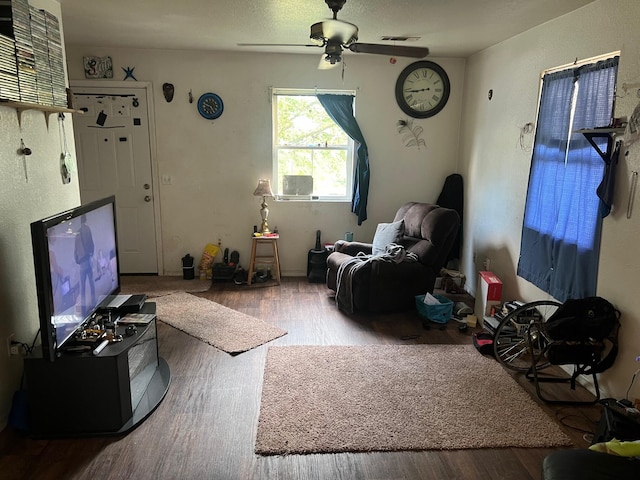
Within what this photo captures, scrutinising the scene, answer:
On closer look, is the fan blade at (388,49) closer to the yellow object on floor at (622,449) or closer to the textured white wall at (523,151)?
the textured white wall at (523,151)

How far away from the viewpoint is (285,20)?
331cm

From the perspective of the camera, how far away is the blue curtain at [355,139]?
4.76m

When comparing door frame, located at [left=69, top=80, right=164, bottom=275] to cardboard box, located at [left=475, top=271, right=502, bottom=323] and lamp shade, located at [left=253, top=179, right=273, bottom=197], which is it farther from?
cardboard box, located at [left=475, top=271, right=502, bottom=323]

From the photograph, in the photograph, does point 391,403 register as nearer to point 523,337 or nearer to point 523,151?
point 523,337

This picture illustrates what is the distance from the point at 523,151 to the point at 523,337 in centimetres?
156

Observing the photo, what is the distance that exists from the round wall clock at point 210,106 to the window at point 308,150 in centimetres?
58

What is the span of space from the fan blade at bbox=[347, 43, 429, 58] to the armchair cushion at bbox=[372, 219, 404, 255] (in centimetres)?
162

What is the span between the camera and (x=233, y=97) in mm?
4703

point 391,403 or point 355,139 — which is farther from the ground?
point 355,139

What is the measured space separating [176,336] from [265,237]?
1.58 meters

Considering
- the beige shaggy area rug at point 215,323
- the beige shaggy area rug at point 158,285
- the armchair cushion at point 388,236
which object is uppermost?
the armchair cushion at point 388,236

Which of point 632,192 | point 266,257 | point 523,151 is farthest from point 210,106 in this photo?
point 632,192

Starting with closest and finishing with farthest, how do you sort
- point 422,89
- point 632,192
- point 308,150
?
point 632,192 → point 422,89 → point 308,150

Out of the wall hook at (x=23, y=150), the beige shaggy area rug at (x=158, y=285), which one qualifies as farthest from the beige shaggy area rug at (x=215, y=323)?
the wall hook at (x=23, y=150)
